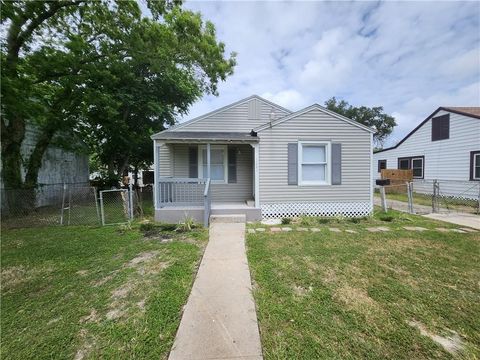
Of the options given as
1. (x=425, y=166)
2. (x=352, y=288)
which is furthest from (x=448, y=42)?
(x=352, y=288)

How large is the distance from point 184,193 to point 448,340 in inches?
306

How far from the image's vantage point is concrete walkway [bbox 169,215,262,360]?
2.18 metres

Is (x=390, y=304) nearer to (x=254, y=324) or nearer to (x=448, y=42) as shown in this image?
(x=254, y=324)

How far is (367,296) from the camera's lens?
3.09 m

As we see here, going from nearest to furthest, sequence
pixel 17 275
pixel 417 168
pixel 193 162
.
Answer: pixel 17 275, pixel 193 162, pixel 417 168

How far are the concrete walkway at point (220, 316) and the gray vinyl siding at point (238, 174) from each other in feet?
16.6

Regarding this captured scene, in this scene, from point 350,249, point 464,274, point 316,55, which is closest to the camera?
point 464,274

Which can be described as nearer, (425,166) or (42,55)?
(42,55)

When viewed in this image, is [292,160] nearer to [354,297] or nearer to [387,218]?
[387,218]

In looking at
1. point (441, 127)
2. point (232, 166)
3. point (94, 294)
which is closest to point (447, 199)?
point (441, 127)

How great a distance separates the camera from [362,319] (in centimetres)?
260

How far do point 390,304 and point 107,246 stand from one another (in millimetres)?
5458

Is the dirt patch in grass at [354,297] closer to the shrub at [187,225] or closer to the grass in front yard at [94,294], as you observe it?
the grass in front yard at [94,294]

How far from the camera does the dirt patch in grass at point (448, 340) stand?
2.20 meters
